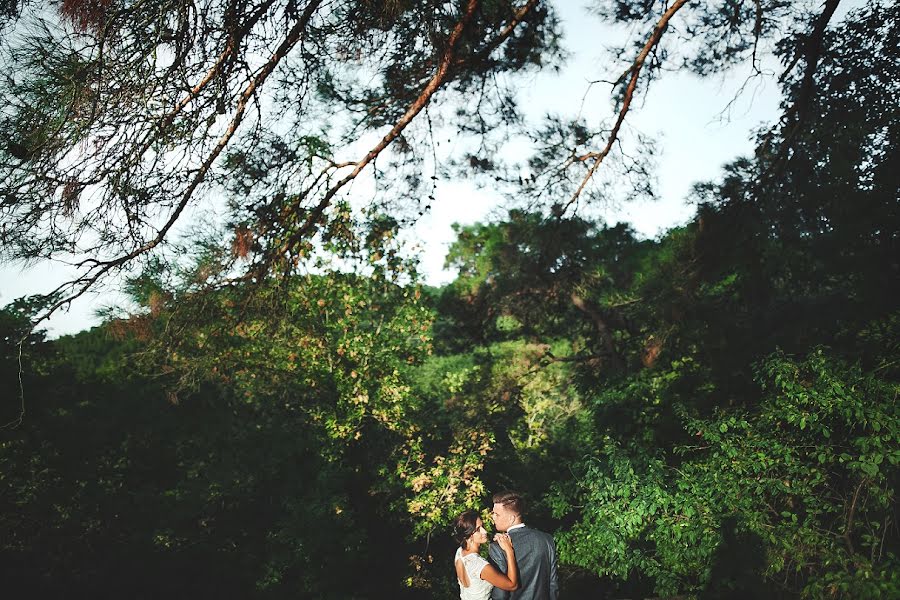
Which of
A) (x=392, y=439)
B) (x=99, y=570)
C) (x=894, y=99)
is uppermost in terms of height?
(x=894, y=99)

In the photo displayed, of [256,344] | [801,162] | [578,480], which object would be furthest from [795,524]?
[256,344]

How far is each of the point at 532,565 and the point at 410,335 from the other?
5923 mm

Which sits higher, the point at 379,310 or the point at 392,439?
the point at 379,310

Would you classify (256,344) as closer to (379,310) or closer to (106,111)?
(379,310)

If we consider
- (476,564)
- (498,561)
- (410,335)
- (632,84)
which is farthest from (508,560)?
(410,335)

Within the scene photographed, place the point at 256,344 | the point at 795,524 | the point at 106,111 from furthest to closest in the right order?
the point at 256,344
the point at 795,524
the point at 106,111

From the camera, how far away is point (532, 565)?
235cm

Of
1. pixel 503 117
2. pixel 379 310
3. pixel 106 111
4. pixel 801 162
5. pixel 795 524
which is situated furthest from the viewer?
pixel 379 310

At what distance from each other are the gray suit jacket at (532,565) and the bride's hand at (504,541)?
0.03m

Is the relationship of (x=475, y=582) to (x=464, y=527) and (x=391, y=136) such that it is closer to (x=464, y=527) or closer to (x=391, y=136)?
(x=464, y=527)

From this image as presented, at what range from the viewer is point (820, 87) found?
4465 millimetres

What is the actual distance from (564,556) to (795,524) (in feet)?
7.19

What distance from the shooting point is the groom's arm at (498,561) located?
2.35 m

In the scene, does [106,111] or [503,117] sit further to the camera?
[503,117]
